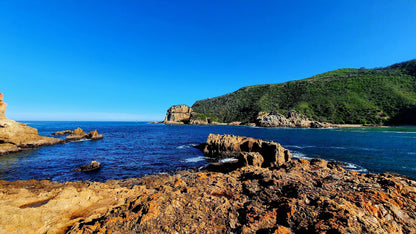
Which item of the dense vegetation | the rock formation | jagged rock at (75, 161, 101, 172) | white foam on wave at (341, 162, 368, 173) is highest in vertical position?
the dense vegetation

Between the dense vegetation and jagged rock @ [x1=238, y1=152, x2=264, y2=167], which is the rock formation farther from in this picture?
the dense vegetation

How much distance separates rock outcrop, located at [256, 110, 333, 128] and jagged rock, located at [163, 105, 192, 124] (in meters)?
77.7

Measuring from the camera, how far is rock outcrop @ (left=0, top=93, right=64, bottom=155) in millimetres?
25780

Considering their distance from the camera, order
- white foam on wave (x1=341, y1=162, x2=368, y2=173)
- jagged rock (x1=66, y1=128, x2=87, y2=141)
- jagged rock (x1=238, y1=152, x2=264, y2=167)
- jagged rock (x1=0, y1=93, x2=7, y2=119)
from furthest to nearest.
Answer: jagged rock (x1=66, y1=128, x2=87, y2=141), jagged rock (x1=0, y1=93, x2=7, y2=119), white foam on wave (x1=341, y1=162, x2=368, y2=173), jagged rock (x1=238, y1=152, x2=264, y2=167)

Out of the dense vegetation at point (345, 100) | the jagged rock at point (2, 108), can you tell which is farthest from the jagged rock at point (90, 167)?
the dense vegetation at point (345, 100)

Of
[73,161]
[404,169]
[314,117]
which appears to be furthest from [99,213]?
[314,117]

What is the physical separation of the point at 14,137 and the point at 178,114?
132947 millimetres

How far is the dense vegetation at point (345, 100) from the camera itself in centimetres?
8625

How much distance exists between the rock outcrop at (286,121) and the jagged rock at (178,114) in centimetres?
7773

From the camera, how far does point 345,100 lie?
3848 inches

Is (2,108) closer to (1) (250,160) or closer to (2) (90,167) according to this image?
(2) (90,167)

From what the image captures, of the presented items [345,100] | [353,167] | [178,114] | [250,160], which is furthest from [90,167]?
[178,114]

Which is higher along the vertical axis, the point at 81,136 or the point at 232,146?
the point at 81,136

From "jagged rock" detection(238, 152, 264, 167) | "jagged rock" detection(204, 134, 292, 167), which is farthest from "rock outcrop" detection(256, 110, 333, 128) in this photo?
"jagged rock" detection(238, 152, 264, 167)
